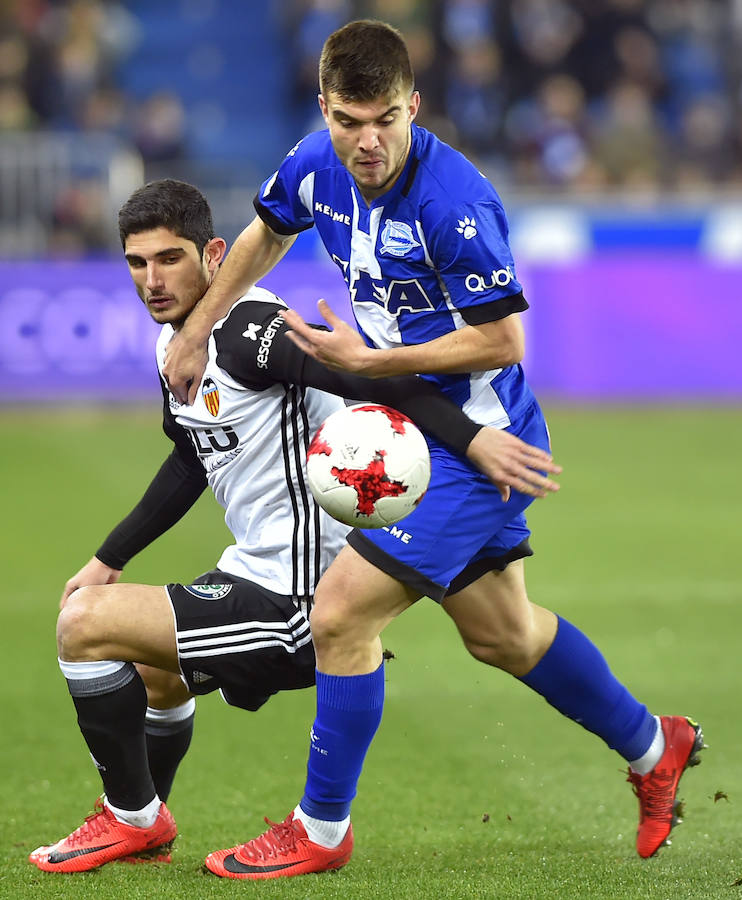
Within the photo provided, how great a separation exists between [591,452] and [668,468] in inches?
34.3

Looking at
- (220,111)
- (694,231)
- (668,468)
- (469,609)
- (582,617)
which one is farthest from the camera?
(220,111)

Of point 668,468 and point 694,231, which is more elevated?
point 694,231

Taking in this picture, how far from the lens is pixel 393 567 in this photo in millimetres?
3871

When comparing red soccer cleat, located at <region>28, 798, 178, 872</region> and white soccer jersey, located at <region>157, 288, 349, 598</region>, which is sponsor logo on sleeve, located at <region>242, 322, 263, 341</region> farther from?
red soccer cleat, located at <region>28, 798, 178, 872</region>

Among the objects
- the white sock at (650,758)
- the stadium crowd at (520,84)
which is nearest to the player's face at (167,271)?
the white sock at (650,758)

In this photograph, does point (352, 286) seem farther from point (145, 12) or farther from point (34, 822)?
point (145, 12)

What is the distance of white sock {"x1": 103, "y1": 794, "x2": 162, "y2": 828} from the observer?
13.1ft

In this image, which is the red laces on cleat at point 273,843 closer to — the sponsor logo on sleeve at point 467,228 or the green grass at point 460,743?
the green grass at point 460,743

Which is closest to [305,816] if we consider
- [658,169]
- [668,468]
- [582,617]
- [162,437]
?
[582,617]

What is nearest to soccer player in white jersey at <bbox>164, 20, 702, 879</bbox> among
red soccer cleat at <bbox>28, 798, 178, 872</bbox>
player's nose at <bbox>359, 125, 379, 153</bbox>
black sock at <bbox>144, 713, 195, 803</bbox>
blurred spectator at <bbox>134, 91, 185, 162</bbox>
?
player's nose at <bbox>359, 125, 379, 153</bbox>

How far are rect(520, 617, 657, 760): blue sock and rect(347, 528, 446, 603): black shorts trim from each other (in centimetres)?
62

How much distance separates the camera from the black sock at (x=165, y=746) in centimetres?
427

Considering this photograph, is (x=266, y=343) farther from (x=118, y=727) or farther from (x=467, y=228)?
(x=118, y=727)

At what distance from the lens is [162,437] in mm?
13008
